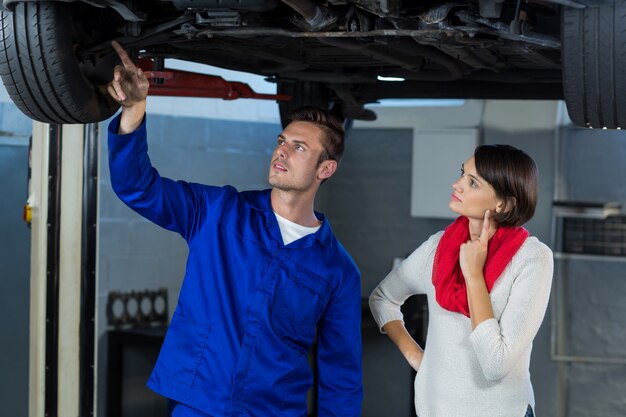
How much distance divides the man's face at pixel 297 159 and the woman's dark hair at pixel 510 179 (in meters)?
0.50

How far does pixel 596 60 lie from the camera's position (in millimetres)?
2041

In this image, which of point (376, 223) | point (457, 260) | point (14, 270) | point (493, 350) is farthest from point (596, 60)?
point (376, 223)

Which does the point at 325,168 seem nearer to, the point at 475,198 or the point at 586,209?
the point at 475,198

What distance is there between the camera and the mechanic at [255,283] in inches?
93.6

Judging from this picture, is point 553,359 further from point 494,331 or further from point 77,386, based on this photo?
point 494,331

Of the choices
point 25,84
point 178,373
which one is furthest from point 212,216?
point 25,84

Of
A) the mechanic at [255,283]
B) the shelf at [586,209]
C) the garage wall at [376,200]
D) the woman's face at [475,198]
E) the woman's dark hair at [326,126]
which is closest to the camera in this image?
the woman's face at [475,198]

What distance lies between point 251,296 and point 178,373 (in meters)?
0.26

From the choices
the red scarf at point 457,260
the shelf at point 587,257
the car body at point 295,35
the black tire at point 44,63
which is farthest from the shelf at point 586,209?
the black tire at point 44,63

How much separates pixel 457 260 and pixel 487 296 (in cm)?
15

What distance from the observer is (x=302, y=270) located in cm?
249

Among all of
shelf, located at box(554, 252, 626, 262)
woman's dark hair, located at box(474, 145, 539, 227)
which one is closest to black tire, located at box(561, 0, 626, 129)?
woman's dark hair, located at box(474, 145, 539, 227)

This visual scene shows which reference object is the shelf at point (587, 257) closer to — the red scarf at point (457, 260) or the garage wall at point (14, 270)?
the garage wall at point (14, 270)

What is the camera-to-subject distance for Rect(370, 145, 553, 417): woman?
2104mm
